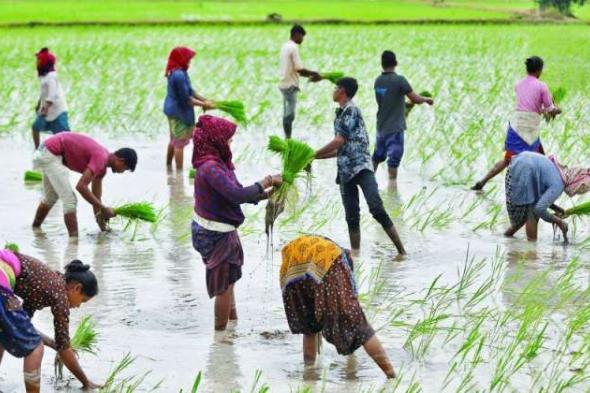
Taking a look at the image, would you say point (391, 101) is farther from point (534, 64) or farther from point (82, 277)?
point (82, 277)

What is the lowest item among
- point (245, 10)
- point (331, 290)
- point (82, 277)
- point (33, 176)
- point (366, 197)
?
point (245, 10)

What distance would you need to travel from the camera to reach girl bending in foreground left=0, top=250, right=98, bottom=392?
5309 millimetres

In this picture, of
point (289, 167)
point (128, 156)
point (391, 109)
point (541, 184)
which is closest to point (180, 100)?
point (391, 109)

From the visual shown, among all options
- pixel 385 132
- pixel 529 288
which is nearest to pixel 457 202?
pixel 385 132

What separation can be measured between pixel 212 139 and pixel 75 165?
245 centimetres

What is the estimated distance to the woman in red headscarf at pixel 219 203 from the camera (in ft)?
21.2

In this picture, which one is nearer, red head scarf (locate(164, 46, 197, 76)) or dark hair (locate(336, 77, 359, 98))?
dark hair (locate(336, 77, 359, 98))

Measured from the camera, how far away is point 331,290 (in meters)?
5.83

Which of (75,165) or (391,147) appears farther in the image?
(391,147)

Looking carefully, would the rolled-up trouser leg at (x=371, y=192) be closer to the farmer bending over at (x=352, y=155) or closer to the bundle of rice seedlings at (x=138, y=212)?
the farmer bending over at (x=352, y=155)

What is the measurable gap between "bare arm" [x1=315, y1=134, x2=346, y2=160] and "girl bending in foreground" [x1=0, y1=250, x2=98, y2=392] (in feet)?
8.86

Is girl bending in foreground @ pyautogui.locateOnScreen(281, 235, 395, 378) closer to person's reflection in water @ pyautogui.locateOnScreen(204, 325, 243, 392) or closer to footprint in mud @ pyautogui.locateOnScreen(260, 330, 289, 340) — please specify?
person's reflection in water @ pyautogui.locateOnScreen(204, 325, 243, 392)

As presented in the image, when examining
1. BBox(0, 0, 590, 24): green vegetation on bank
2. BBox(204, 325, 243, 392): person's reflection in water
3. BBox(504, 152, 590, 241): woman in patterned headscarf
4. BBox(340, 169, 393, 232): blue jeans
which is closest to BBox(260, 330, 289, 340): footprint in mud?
BBox(204, 325, 243, 392): person's reflection in water

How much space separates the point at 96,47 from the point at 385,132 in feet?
57.5
